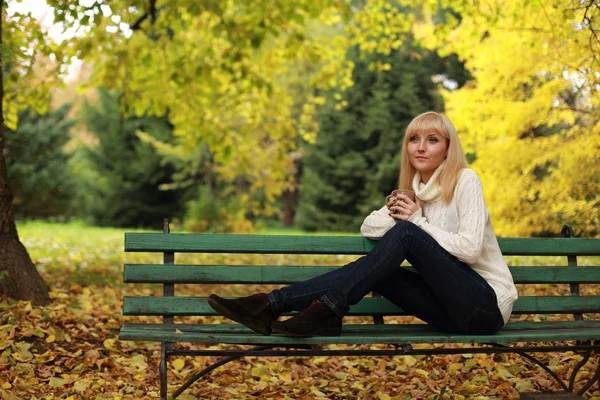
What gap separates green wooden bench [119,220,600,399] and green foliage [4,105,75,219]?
16.5m

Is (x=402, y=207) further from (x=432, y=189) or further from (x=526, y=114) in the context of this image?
(x=526, y=114)

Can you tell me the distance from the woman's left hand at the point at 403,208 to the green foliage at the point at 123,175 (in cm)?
1868

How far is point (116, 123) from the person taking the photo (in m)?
21.7

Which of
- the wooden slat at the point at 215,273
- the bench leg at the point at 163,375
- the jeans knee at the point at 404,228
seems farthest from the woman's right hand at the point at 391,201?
the bench leg at the point at 163,375

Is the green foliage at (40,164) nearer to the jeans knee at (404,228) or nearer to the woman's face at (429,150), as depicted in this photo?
the woman's face at (429,150)

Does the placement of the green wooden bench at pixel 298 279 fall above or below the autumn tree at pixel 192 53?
below

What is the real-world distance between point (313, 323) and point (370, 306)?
673 millimetres

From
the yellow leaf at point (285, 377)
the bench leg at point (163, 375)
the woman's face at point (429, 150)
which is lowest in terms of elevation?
the yellow leaf at point (285, 377)

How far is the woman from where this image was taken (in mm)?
3096

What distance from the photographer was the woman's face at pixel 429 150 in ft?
11.6

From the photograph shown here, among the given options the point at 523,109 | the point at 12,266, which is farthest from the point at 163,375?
the point at 523,109

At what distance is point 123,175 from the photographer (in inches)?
861

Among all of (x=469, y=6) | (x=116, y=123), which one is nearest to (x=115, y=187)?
(x=116, y=123)

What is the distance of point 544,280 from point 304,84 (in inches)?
985
